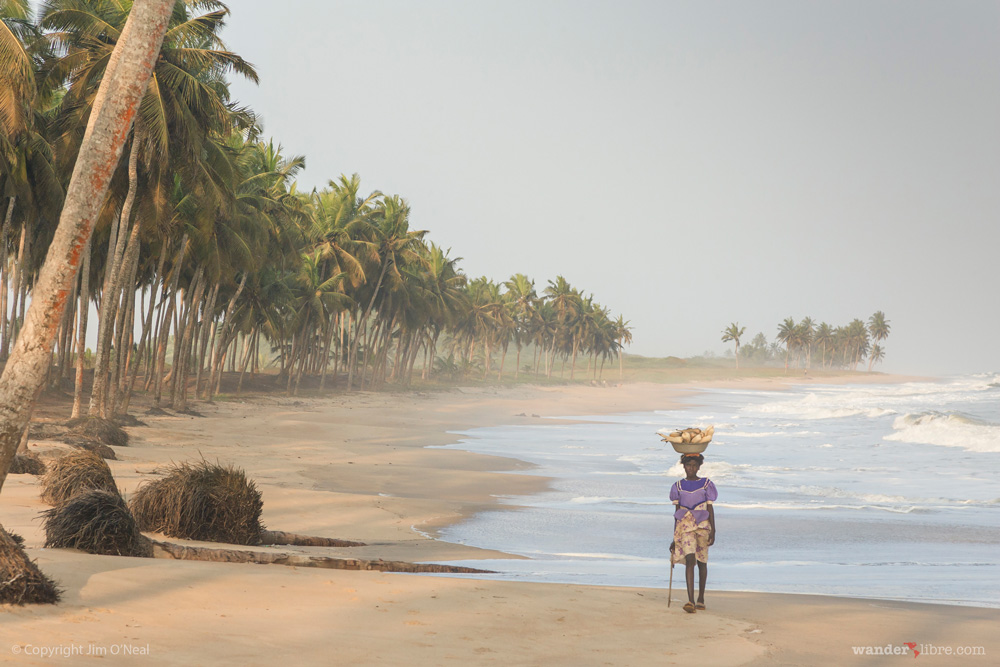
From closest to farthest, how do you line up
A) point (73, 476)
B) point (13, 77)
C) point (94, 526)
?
point (94, 526), point (73, 476), point (13, 77)

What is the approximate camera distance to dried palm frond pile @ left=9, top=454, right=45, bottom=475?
418 inches

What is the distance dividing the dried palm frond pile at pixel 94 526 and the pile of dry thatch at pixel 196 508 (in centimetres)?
123

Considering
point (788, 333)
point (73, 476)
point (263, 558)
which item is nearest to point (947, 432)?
point (263, 558)

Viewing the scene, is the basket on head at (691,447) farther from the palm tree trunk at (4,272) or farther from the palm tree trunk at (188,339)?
the palm tree trunk at (188,339)

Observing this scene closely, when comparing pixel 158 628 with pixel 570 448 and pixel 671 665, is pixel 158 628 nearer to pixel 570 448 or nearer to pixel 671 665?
Answer: pixel 671 665

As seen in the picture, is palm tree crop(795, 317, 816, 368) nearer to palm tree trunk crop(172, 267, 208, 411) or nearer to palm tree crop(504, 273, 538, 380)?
palm tree crop(504, 273, 538, 380)

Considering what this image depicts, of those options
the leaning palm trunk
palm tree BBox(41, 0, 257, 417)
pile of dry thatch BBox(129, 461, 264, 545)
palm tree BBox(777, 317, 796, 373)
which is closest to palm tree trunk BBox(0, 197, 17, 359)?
palm tree BBox(41, 0, 257, 417)

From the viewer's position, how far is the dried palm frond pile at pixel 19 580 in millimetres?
4645

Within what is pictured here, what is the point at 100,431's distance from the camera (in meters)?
15.6

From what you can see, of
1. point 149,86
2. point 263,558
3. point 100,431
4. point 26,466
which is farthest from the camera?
point 149,86

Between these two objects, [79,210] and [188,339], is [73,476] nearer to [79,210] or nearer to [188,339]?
[79,210]

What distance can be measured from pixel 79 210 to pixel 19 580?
248cm

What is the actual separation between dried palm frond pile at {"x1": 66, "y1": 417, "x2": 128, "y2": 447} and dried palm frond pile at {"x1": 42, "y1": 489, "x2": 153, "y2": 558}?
9.20 m

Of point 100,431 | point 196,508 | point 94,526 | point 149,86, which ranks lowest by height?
point 100,431
